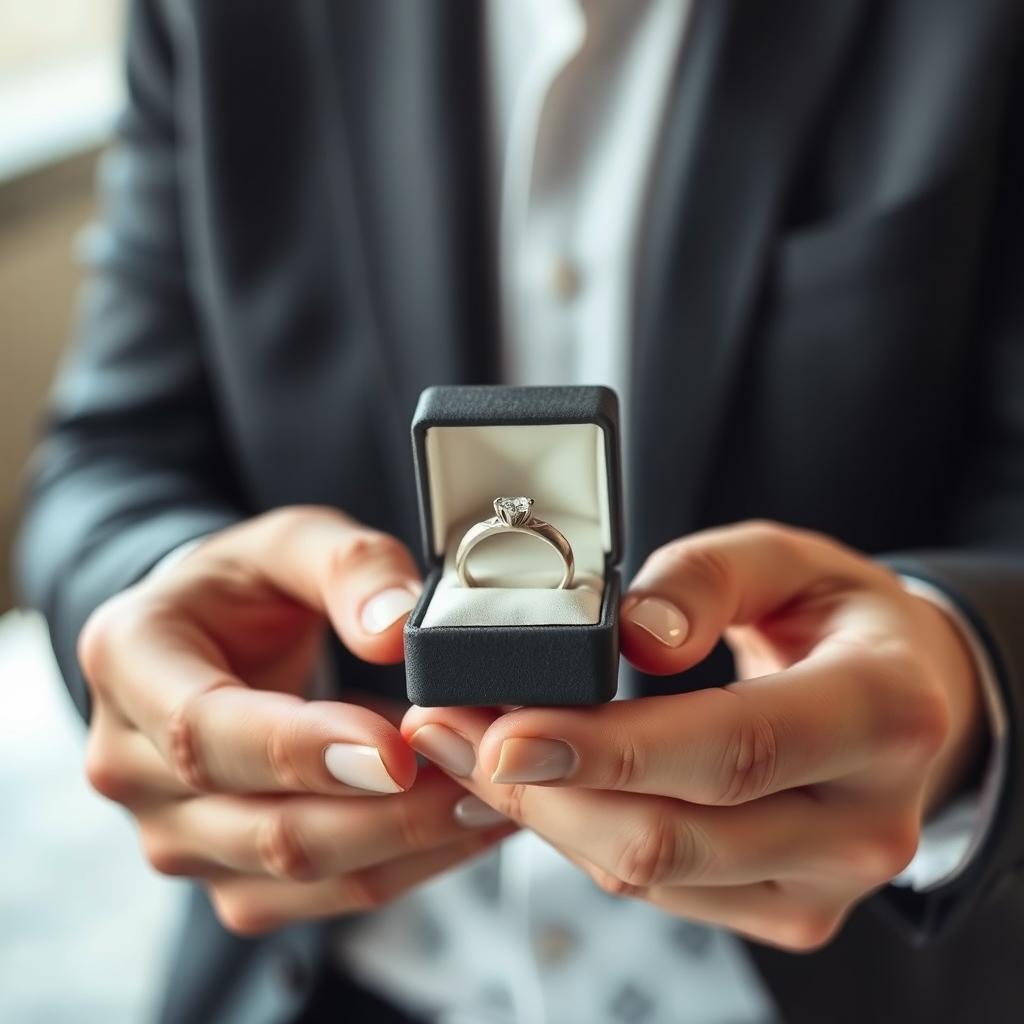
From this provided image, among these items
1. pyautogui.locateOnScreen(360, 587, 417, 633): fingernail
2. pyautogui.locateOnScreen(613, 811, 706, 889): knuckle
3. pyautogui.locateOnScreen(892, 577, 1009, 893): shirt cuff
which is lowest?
pyautogui.locateOnScreen(892, 577, 1009, 893): shirt cuff

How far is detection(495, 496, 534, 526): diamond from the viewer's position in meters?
0.41

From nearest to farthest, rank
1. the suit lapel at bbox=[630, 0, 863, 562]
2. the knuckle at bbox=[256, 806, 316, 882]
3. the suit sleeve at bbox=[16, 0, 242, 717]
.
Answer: the knuckle at bbox=[256, 806, 316, 882], the suit lapel at bbox=[630, 0, 863, 562], the suit sleeve at bbox=[16, 0, 242, 717]

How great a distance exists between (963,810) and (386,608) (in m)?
0.34

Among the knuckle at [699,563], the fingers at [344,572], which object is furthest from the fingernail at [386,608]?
the knuckle at [699,563]

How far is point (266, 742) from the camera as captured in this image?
0.46m

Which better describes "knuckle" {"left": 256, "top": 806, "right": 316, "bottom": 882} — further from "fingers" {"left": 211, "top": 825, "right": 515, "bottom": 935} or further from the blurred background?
the blurred background

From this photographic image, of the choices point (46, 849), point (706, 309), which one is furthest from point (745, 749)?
point (46, 849)

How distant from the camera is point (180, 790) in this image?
1.75 ft

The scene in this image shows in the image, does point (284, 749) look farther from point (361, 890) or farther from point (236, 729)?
point (361, 890)

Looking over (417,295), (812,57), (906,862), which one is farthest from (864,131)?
(906,862)

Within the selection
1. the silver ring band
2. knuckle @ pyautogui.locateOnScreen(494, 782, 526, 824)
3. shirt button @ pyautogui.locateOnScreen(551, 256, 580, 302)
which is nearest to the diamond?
the silver ring band

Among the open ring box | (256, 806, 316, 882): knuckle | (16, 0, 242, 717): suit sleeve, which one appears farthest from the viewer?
(16, 0, 242, 717): suit sleeve

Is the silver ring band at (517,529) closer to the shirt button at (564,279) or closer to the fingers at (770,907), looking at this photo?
the fingers at (770,907)

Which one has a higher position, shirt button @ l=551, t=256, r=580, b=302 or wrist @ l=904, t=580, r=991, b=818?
shirt button @ l=551, t=256, r=580, b=302
